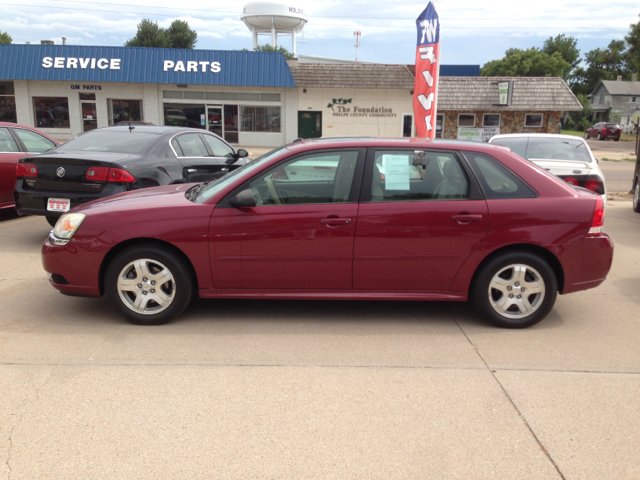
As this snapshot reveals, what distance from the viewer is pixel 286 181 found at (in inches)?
185

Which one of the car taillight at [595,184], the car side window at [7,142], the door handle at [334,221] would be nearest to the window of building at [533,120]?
the car taillight at [595,184]

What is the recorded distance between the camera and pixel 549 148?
9.04 m

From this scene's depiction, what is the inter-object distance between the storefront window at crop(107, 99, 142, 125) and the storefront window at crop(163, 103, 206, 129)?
1.53 meters

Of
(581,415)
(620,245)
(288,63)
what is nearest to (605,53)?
(288,63)

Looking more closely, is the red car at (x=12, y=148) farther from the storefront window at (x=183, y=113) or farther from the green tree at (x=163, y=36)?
the green tree at (x=163, y=36)

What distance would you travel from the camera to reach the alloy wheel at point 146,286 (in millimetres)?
4629

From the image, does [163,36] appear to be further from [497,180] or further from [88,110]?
[497,180]

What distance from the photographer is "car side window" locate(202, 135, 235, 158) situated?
8914mm

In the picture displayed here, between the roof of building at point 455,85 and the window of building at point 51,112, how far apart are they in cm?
1240

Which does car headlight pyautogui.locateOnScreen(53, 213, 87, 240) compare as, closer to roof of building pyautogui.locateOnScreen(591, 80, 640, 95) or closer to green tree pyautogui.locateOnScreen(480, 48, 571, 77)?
green tree pyautogui.locateOnScreen(480, 48, 571, 77)

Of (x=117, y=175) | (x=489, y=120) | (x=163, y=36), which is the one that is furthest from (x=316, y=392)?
(x=163, y=36)

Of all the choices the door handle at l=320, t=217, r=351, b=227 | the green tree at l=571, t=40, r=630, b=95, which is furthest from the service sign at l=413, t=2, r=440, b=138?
the green tree at l=571, t=40, r=630, b=95

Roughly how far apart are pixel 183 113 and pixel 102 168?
2448 cm

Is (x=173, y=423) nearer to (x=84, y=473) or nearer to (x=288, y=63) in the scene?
(x=84, y=473)
